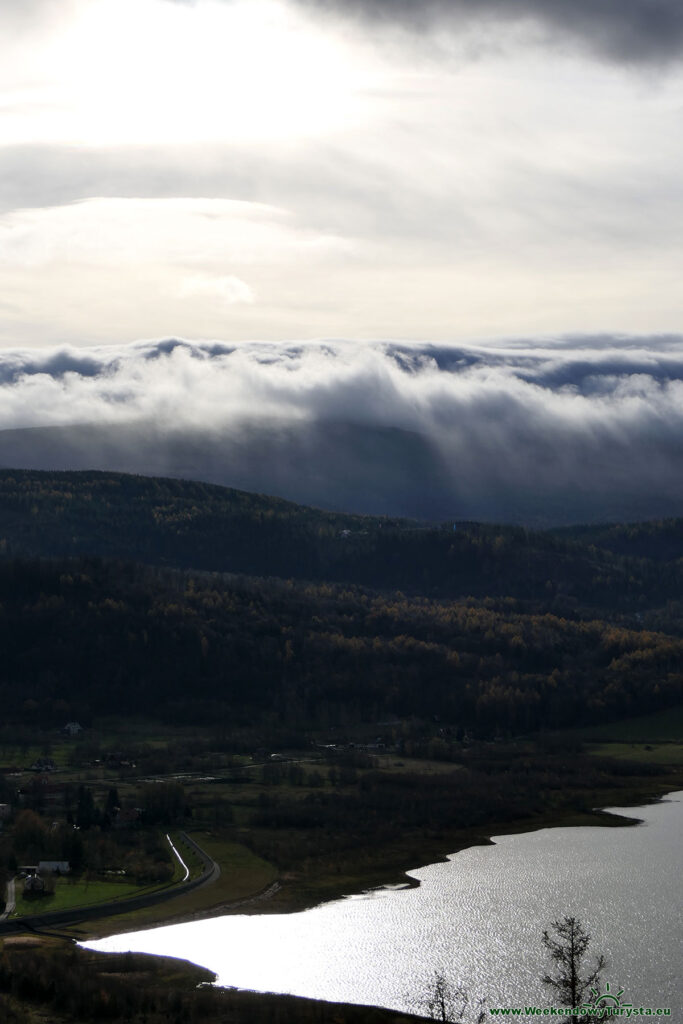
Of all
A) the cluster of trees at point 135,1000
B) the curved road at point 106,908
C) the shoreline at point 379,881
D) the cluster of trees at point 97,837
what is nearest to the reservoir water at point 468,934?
the shoreline at point 379,881

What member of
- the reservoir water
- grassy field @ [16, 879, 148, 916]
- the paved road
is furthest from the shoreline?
the paved road

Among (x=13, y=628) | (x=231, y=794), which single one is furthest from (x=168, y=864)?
(x=13, y=628)

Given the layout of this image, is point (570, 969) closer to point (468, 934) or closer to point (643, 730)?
point (468, 934)

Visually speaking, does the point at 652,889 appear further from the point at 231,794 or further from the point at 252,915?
the point at 231,794

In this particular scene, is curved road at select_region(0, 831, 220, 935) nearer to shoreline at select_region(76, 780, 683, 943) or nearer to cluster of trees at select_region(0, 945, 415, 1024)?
shoreline at select_region(76, 780, 683, 943)

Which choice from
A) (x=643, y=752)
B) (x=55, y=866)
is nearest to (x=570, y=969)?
(x=55, y=866)

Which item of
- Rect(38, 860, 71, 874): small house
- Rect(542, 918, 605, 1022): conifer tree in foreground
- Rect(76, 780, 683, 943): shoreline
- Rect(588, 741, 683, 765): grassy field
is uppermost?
Rect(542, 918, 605, 1022): conifer tree in foreground
